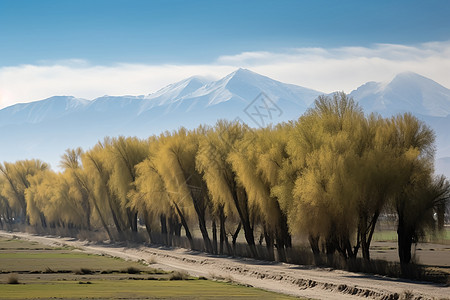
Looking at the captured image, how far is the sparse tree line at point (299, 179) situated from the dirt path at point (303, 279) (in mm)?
2531

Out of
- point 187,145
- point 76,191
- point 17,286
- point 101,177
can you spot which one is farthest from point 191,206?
point 76,191

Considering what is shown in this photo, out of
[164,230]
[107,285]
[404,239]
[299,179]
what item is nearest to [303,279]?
[404,239]

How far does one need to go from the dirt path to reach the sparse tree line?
2.53 metres

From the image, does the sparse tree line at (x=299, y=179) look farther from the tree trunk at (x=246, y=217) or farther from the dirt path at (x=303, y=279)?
the dirt path at (x=303, y=279)

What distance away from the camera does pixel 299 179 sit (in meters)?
43.2

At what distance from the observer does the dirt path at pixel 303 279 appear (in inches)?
1254

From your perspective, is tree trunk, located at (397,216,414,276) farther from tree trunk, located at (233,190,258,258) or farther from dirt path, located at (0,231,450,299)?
tree trunk, located at (233,190,258,258)

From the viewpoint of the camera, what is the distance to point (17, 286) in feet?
110

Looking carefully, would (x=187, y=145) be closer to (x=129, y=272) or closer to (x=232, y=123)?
(x=232, y=123)

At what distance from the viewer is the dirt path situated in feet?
104

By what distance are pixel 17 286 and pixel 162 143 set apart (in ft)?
129

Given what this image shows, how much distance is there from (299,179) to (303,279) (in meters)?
7.62

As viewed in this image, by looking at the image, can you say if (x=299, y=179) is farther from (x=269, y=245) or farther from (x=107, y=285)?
(x=107, y=285)

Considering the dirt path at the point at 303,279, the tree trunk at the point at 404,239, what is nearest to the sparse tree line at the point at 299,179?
the tree trunk at the point at 404,239
